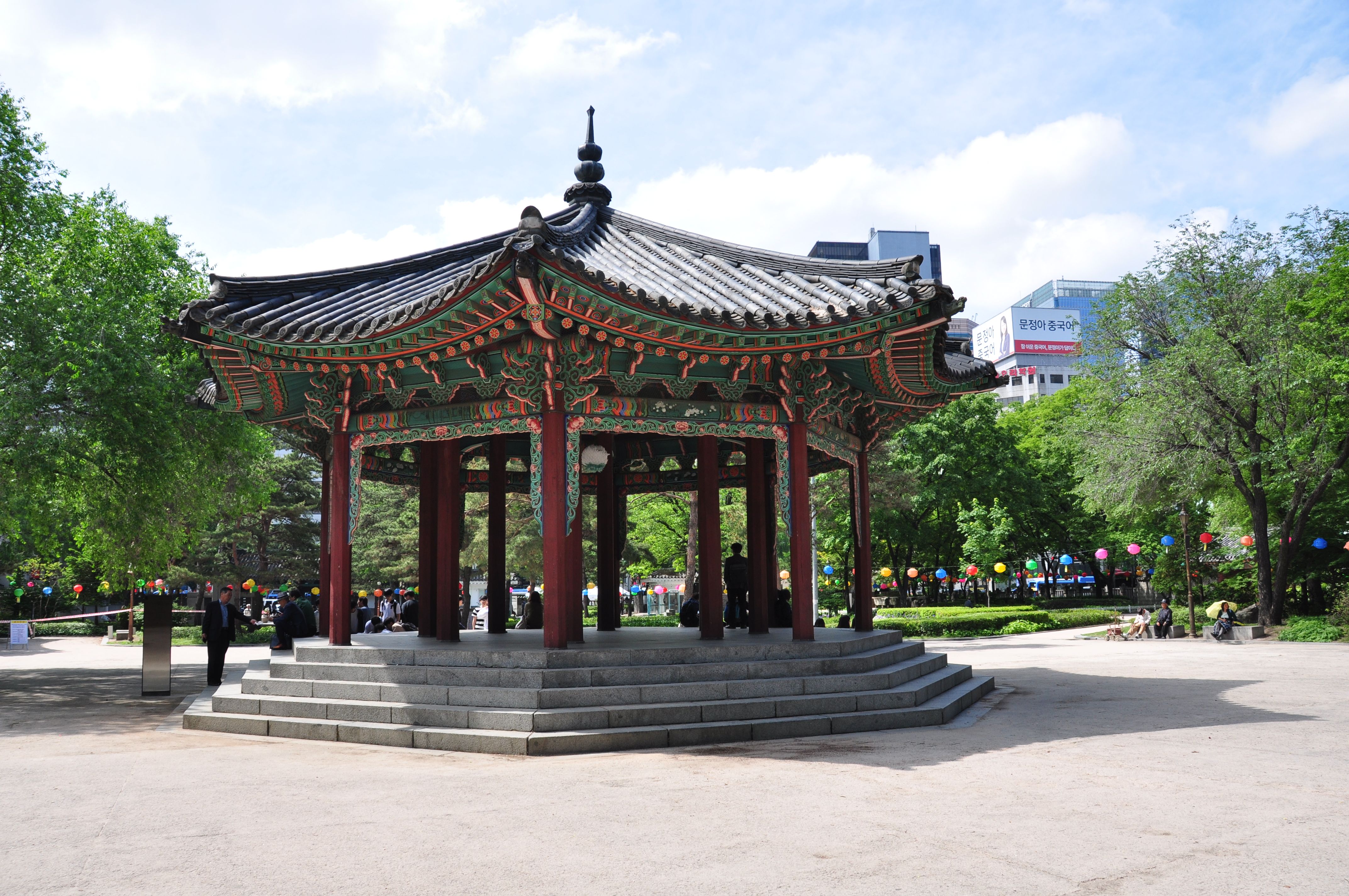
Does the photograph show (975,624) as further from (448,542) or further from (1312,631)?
(448,542)

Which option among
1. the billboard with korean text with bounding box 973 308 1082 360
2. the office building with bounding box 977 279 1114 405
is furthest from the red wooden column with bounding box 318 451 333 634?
the billboard with korean text with bounding box 973 308 1082 360

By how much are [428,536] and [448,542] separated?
1.21 m

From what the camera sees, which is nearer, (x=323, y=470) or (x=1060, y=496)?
(x=323, y=470)

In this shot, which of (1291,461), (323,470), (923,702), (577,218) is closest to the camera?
(923,702)

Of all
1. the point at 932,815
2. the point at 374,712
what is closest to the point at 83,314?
the point at 374,712

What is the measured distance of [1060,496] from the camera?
4638cm

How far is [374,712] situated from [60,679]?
12253 mm

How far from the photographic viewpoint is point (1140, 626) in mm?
27703

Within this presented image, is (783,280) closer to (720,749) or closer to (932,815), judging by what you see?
(720,749)

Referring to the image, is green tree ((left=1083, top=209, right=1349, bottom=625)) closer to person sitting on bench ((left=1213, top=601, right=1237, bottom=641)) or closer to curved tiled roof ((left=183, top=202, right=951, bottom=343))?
person sitting on bench ((left=1213, top=601, right=1237, bottom=641))

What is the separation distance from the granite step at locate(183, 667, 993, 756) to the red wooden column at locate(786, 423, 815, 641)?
5.39ft

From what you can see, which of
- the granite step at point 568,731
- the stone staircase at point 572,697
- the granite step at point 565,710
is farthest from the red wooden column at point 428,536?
the granite step at point 568,731

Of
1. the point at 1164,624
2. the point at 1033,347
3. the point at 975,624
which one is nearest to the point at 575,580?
the point at 1164,624

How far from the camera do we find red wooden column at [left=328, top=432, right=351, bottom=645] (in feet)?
38.0
